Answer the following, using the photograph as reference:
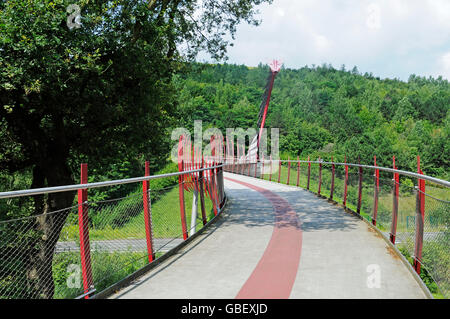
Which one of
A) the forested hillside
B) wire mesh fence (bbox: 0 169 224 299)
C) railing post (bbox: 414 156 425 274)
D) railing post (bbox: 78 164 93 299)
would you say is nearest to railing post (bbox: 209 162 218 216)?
wire mesh fence (bbox: 0 169 224 299)

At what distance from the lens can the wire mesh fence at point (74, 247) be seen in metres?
4.09

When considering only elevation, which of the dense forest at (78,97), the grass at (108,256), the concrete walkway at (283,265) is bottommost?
the concrete walkway at (283,265)

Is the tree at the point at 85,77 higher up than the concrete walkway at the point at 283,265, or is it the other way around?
the tree at the point at 85,77

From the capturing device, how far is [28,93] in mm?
10672

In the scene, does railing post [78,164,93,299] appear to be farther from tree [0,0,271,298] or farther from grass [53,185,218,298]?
tree [0,0,271,298]

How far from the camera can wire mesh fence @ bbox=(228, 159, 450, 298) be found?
14.5ft

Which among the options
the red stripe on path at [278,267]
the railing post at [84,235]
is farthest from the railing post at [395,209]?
the railing post at [84,235]

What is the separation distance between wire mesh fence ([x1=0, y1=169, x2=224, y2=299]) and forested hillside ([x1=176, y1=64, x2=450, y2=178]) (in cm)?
7045

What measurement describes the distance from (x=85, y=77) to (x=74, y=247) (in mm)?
8190

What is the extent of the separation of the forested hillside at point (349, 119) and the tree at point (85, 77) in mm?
60121

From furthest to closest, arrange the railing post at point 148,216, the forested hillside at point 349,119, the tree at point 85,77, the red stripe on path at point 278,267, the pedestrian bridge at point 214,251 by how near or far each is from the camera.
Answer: the forested hillside at point 349,119 < the tree at point 85,77 < the railing post at point 148,216 < the red stripe on path at point 278,267 < the pedestrian bridge at point 214,251

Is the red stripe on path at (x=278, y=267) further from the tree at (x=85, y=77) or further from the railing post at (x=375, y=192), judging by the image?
the tree at (x=85, y=77)

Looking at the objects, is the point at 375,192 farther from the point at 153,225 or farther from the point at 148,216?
the point at 148,216
